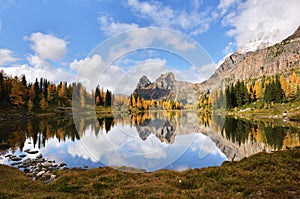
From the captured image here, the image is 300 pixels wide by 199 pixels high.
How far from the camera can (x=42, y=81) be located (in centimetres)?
12244

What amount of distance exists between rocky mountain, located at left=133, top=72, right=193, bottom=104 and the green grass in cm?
424

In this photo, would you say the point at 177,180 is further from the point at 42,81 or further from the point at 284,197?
the point at 42,81

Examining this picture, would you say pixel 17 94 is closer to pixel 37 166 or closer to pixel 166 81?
pixel 37 166

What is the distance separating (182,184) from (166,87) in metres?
5.93

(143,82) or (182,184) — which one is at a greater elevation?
(143,82)

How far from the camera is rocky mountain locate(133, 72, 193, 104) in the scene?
29.8 feet

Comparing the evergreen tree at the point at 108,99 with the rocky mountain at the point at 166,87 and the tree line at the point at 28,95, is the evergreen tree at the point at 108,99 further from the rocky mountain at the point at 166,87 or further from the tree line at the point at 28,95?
the tree line at the point at 28,95

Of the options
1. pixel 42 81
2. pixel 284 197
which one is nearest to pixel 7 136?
pixel 284 197

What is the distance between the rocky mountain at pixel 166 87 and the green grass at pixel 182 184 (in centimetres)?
424

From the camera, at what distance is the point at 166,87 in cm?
947

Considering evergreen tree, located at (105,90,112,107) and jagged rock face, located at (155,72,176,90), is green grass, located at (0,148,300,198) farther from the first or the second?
jagged rock face, located at (155,72,176,90)

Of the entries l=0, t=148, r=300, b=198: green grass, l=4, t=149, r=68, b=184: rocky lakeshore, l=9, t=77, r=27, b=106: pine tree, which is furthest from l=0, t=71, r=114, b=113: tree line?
l=0, t=148, r=300, b=198: green grass

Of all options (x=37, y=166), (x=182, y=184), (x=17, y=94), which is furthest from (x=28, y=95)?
(x=182, y=184)

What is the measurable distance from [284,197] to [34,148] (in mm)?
32994
